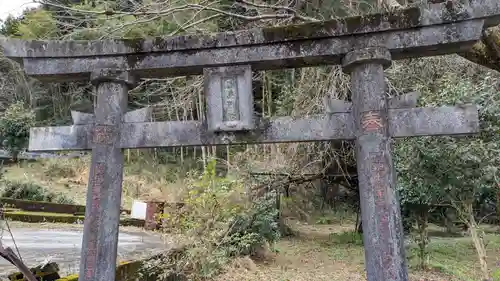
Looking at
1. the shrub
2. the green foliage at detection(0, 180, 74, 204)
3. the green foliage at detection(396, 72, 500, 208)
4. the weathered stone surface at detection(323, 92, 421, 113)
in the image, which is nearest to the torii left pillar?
the weathered stone surface at detection(323, 92, 421, 113)

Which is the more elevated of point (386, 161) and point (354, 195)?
point (386, 161)

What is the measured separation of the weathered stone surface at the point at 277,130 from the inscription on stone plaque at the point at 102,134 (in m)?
0.10

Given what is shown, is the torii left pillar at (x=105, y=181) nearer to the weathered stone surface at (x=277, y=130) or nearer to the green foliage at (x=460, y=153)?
the weathered stone surface at (x=277, y=130)

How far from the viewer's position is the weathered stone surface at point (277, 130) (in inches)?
114

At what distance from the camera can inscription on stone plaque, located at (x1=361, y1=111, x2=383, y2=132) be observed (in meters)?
2.94

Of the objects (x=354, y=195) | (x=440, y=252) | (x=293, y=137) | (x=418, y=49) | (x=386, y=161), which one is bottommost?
(x=440, y=252)

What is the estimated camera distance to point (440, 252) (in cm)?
1027

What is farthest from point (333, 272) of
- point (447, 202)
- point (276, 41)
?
point (276, 41)

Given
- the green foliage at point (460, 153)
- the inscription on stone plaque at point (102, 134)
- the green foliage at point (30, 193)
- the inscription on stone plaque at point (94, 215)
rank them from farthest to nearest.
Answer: the green foliage at point (30, 193)
the green foliage at point (460, 153)
the inscription on stone plaque at point (102, 134)
the inscription on stone plaque at point (94, 215)

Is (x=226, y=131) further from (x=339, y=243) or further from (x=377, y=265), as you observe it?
(x=339, y=243)

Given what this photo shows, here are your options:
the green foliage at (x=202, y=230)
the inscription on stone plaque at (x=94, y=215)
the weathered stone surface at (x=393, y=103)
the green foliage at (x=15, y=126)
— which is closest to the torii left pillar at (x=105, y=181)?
the inscription on stone plaque at (x=94, y=215)

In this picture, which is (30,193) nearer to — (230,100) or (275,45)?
(230,100)

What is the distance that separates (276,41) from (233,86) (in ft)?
1.64

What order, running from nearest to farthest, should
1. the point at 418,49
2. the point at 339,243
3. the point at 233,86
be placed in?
the point at 418,49, the point at 233,86, the point at 339,243
